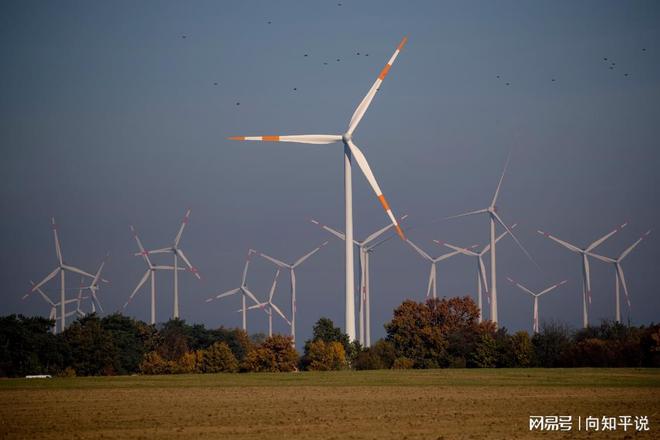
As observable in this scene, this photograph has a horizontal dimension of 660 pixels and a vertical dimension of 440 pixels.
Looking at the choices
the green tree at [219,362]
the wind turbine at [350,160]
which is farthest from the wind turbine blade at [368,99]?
the green tree at [219,362]

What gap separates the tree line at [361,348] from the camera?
10762 cm

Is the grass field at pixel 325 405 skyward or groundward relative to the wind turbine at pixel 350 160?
groundward

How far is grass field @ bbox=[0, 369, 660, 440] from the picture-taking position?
138 ft

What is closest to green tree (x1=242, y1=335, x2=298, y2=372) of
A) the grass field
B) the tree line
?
the tree line

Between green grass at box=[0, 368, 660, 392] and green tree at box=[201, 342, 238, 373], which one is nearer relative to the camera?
green grass at box=[0, 368, 660, 392]

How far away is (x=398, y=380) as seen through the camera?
3100 inches

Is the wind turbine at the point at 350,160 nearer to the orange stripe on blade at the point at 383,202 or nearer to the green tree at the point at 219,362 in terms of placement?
the orange stripe on blade at the point at 383,202

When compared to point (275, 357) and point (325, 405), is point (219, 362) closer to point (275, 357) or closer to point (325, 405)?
point (275, 357)

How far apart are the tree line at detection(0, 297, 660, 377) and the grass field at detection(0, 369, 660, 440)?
24162 millimetres

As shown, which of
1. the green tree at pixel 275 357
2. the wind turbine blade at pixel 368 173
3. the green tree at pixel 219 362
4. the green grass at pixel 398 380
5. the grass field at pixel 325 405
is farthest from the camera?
the green tree at pixel 219 362

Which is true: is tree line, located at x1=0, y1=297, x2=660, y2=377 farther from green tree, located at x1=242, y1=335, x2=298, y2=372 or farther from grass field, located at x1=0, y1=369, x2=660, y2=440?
grass field, located at x1=0, y1=369, x2=660, y2=440

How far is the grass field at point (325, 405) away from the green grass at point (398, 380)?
96 millimetres

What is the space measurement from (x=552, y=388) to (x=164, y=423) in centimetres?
2872

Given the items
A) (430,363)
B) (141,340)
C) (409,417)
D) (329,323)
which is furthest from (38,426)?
(141,340)
